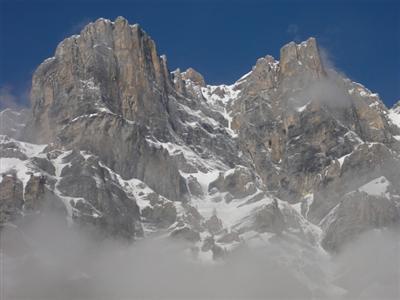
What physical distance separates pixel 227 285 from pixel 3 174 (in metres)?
50.7

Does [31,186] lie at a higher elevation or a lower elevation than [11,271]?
higher

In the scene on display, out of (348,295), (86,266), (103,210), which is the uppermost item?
(103,210)

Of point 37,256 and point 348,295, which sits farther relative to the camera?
point 348,295

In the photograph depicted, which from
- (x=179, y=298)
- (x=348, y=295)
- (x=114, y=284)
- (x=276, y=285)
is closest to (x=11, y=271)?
(x=114, y=284)

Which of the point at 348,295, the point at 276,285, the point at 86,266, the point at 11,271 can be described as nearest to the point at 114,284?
the point at 86,266

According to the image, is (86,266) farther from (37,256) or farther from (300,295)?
(300,295)

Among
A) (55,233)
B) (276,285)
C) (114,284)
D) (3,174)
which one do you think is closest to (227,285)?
(276,285)

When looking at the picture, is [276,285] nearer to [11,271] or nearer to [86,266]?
[86,266]

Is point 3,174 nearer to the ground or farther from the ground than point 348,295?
farther from the ground

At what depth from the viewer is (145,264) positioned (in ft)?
651

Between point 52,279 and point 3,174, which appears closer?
point 52,279

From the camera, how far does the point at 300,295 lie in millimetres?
196125

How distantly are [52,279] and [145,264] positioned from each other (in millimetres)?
24030

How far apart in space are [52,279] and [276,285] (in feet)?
151
